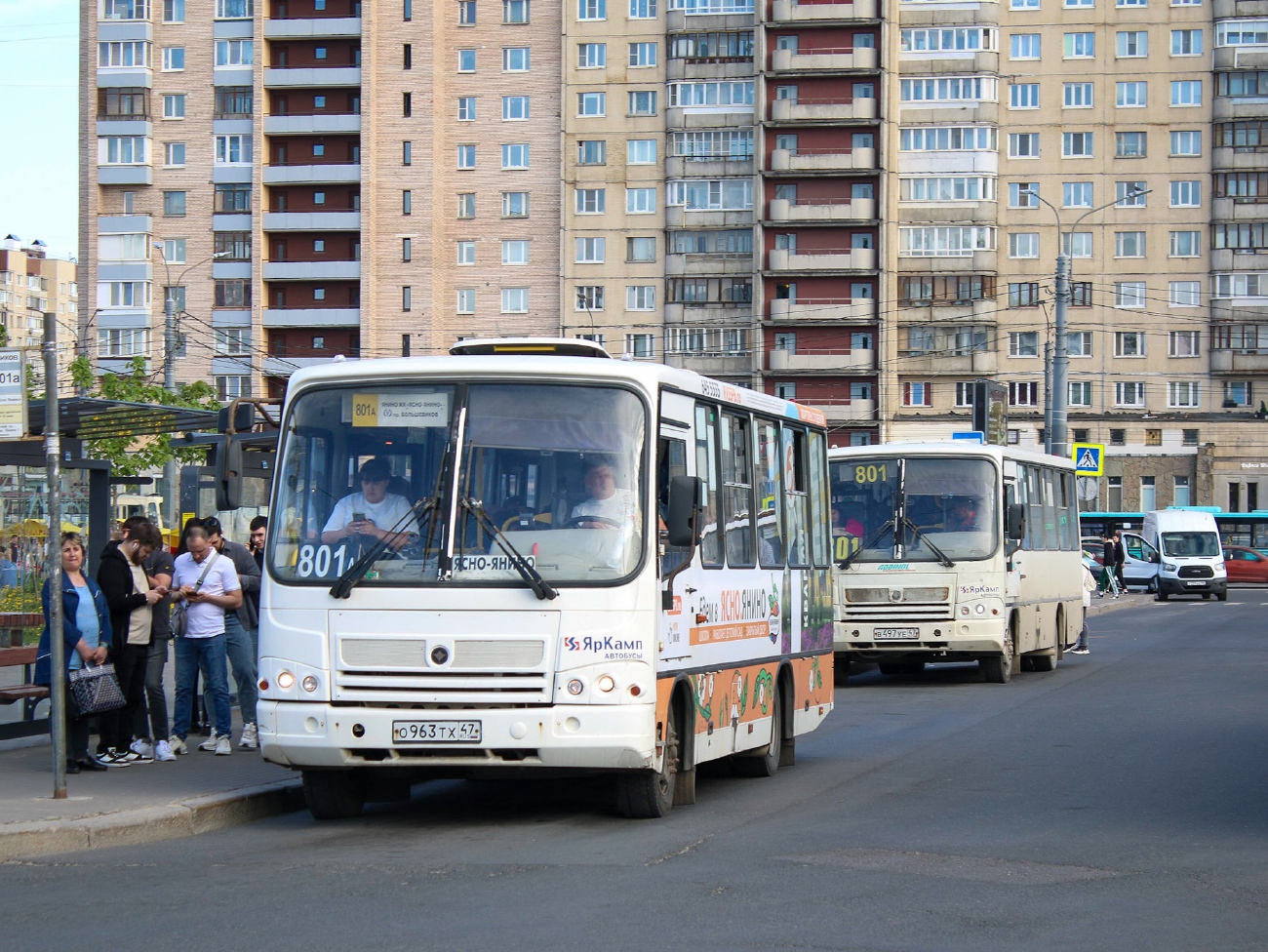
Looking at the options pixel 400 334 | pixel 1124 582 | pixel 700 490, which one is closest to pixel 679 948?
pixel 700 490

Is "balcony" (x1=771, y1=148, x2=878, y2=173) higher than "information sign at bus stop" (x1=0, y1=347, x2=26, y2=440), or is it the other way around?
"balcony" (x1=771, y1=148, x2=878, y2=173)

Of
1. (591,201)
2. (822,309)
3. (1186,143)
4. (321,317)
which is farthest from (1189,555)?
(321,317)

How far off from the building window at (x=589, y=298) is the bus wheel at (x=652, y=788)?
74.2 metres

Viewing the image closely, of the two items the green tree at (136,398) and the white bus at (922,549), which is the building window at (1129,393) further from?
the white bus at (922,549)

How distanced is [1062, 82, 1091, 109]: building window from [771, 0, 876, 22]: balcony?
1013cm

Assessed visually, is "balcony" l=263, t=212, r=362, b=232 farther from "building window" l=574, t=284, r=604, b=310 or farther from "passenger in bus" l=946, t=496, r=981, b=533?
"passenger in bus" l=946, t=496, r=981, b=533

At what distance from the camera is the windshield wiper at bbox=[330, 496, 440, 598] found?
404 inches

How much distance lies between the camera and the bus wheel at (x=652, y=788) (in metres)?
10.7

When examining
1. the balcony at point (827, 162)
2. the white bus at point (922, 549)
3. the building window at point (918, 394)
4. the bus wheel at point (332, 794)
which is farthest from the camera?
the building window at point (918, 394)

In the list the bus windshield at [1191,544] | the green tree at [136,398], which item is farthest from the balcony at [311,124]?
the bus windshield at [1191,544]

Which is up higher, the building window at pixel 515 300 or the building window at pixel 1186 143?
the building window at pixel 1186 143

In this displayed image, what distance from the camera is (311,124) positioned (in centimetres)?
8325

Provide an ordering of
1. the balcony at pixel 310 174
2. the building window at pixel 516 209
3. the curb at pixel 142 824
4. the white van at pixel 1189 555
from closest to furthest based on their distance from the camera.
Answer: the curb at pixel 142 824, the white van at pixel 1189 555, the balcony at pixel 310 174, the building window at pixel 516 209

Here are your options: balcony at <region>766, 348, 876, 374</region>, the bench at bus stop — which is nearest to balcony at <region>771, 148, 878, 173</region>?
balcony at <region>766, 348, 876, 374</region>
